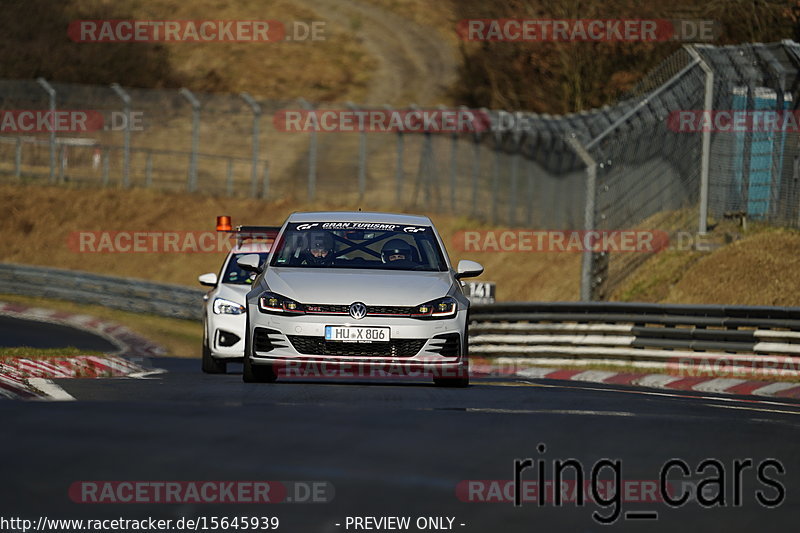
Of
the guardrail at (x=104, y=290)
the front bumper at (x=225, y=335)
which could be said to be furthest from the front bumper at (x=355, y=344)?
the guardrail at (x=104, y=290)

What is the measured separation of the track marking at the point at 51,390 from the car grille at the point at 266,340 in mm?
1642

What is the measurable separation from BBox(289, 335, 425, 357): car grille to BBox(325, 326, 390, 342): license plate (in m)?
0.04

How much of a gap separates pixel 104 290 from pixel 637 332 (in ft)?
53.6

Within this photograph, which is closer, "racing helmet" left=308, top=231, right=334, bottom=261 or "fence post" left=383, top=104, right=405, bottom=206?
"racing helmet" left=308, top=231, right=334, bottom=261

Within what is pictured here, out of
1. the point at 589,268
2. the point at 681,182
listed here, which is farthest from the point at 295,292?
the point at 681,182

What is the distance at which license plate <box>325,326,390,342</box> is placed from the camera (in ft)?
42.8

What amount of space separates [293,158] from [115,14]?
64.3 feet

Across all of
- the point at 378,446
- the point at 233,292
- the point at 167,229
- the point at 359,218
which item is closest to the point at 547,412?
the point at 378,446

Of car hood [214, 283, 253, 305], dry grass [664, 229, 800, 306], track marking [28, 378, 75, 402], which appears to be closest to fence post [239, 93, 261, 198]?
dry grass [664, 229, 800, 306]

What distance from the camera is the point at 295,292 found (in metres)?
13.3

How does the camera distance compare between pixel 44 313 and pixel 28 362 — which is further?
pixel 44 313

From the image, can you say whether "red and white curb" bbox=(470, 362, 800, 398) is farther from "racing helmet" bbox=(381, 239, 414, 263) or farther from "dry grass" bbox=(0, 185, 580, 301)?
"dry grass" bbox=(0, 185, 580, 301)

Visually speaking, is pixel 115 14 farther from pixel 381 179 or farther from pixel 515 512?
pixel 515 512

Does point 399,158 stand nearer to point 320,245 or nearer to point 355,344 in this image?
point 320,245
